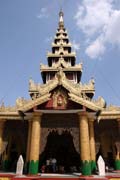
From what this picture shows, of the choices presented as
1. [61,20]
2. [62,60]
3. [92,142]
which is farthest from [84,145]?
Answer: [61,20]

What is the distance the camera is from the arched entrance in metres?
19.2

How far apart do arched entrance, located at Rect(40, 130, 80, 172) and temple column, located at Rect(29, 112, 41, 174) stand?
460cm

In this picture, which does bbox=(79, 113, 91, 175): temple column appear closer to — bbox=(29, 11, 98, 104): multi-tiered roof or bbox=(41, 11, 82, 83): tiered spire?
bbox=(29, 11, 98, 104): multi-tiered roof

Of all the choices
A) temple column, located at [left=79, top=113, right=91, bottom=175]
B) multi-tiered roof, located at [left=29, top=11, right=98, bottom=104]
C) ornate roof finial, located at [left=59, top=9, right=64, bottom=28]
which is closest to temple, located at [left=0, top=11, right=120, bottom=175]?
temple column, located at [left=79, top=113, right=91, bottom=175]

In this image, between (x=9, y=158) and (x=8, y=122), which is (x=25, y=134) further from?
(x=9, y=158)

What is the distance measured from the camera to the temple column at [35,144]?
13.7 meters

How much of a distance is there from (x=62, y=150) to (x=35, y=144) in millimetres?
5797

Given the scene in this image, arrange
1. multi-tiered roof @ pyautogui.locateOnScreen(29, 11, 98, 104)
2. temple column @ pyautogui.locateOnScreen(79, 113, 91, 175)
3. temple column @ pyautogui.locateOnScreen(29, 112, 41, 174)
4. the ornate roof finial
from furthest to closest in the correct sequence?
the ornate roof finial < multi-tiered roof @ pyautogui.locateOnScreen(29, 11, 98, 104) < temple column @ pyautogui.locateOnScreen(29, 112, 41, 174) < temple column @ pyautogui.locateOnScreen(79, 113, 91, 175)

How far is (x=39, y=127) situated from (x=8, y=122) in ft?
13.3

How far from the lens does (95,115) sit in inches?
635

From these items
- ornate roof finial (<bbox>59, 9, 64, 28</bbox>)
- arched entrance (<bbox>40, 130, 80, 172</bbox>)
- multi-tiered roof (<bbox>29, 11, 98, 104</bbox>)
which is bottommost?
arched entrance (<bbox>40, 130, 80, 172</bbox>)

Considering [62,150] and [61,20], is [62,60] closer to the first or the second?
[61,20]

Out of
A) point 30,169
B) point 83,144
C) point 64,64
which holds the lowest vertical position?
point 30,169

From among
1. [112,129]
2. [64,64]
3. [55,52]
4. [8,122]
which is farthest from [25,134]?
[55,52]
